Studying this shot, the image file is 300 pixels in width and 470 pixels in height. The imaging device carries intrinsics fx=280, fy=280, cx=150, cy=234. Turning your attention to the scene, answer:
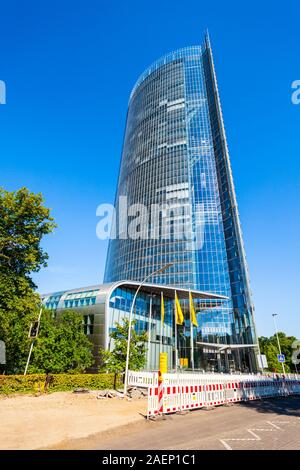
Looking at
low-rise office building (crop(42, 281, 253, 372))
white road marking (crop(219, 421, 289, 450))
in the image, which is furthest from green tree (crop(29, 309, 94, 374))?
white road marking (crop(219, 421, 289, 450))

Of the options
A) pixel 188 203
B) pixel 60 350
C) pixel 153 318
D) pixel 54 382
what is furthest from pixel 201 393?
pixel 188 203

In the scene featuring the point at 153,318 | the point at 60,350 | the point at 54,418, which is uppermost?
the point at 153,318

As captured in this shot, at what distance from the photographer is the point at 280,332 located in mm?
100688

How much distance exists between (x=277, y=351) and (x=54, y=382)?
79.0 m

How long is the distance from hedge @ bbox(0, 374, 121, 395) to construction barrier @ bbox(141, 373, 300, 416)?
17.9ft

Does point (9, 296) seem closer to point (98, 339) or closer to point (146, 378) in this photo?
point (146, 378)

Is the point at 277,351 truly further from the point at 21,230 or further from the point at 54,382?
the point at 21,230

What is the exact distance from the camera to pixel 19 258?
2319cm

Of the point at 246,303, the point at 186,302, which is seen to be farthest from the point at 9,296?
the point at 246,303

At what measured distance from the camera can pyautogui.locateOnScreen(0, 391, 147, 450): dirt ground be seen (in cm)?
800

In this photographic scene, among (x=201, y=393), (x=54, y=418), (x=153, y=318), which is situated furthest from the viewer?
(x=153, y=318)

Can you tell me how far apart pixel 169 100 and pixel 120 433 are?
106870 millimetres

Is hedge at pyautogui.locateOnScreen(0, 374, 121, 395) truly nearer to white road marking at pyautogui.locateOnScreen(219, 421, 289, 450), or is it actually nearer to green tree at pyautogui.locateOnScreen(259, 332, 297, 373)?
white road marking at pyautogui.locateOnScreen(219, 421, 289, 450)
